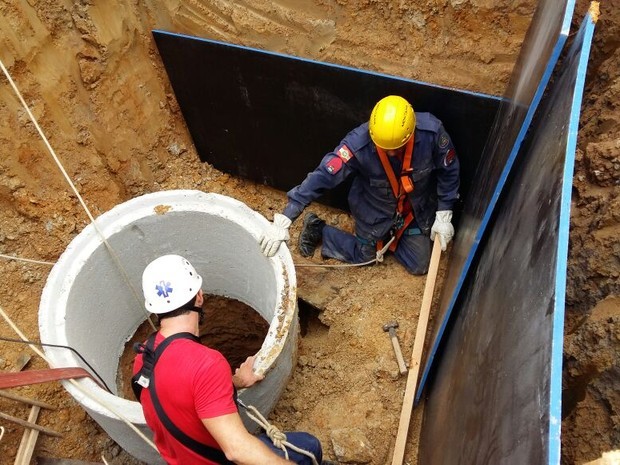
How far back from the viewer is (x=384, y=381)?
12.0 feet

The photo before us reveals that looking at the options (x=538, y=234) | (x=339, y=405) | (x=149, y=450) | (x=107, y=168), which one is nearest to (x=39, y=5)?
(x=107, y=168)

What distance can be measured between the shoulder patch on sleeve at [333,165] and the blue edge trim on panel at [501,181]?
1.31 m

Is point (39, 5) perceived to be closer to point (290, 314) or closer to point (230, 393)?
point (290, 314)

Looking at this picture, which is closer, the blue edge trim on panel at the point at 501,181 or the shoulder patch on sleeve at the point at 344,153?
the blue edge trim on panel at the point at 501,181

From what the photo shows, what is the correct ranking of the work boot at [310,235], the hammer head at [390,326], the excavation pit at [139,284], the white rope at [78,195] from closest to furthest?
1. the excavation pit at [139,284]
2. the white rope at [78,195]
3. the hammer head at [390,326]
4. the work boot at [310,235]

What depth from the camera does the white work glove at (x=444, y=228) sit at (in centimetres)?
377

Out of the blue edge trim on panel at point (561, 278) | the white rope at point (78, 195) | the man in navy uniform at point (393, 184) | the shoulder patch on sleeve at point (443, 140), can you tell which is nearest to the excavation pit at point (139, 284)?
the white rope at point (78, 195)

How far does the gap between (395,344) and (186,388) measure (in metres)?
1.90

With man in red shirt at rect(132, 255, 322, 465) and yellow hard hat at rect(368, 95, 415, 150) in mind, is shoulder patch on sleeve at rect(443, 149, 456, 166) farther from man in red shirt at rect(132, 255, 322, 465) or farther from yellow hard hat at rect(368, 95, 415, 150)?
man in red shirt at rect(132, 255, 322, 465)

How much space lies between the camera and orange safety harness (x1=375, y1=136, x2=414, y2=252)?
3.66m

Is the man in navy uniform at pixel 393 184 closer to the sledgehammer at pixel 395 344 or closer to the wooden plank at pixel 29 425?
the sledgehammer at pixel 395 344

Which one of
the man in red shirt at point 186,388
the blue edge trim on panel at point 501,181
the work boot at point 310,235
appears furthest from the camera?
the work boot at point 310,235

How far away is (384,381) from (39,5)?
391cm

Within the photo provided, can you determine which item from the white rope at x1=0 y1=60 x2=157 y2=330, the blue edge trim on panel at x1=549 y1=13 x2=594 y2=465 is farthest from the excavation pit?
the blue edge trim on panel at x1=549 y1=13 x2=594 y2=465
